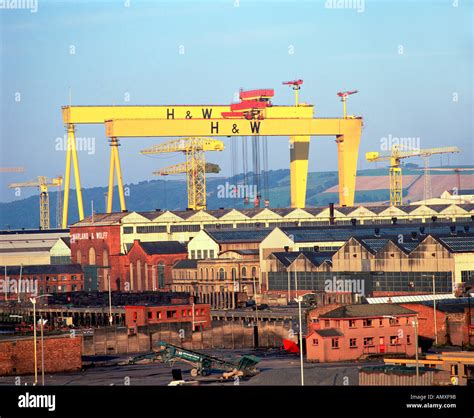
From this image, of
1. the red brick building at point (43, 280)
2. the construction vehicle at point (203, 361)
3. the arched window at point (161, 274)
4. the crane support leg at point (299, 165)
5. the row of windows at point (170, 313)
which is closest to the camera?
the construction vehicle at point (203, 361)

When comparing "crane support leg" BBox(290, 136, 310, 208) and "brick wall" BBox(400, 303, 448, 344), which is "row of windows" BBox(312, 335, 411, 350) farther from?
"crane support leg" BBox(290, 136, 310, 208)

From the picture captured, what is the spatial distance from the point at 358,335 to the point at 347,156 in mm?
84003

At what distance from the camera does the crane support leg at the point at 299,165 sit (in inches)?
5305

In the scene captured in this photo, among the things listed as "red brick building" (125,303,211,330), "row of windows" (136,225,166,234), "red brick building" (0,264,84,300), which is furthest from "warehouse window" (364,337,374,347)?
"row of windows" (136,225,166,234)

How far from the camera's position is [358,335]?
A: 4909cm

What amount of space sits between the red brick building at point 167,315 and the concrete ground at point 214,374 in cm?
755

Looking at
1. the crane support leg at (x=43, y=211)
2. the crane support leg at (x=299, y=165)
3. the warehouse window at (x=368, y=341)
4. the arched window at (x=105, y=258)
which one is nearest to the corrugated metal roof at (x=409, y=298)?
the warehouse window at (x=368, y=341)

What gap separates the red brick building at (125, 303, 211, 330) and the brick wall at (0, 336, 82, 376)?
1297cm

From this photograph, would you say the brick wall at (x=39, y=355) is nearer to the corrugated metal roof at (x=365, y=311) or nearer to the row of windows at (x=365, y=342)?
the row of windows at (x=365, y=342)

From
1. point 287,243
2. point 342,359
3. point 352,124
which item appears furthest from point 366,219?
point 342,359

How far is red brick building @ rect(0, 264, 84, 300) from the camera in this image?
104 metres

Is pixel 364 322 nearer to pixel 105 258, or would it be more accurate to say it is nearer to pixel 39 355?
pixel 39 355
